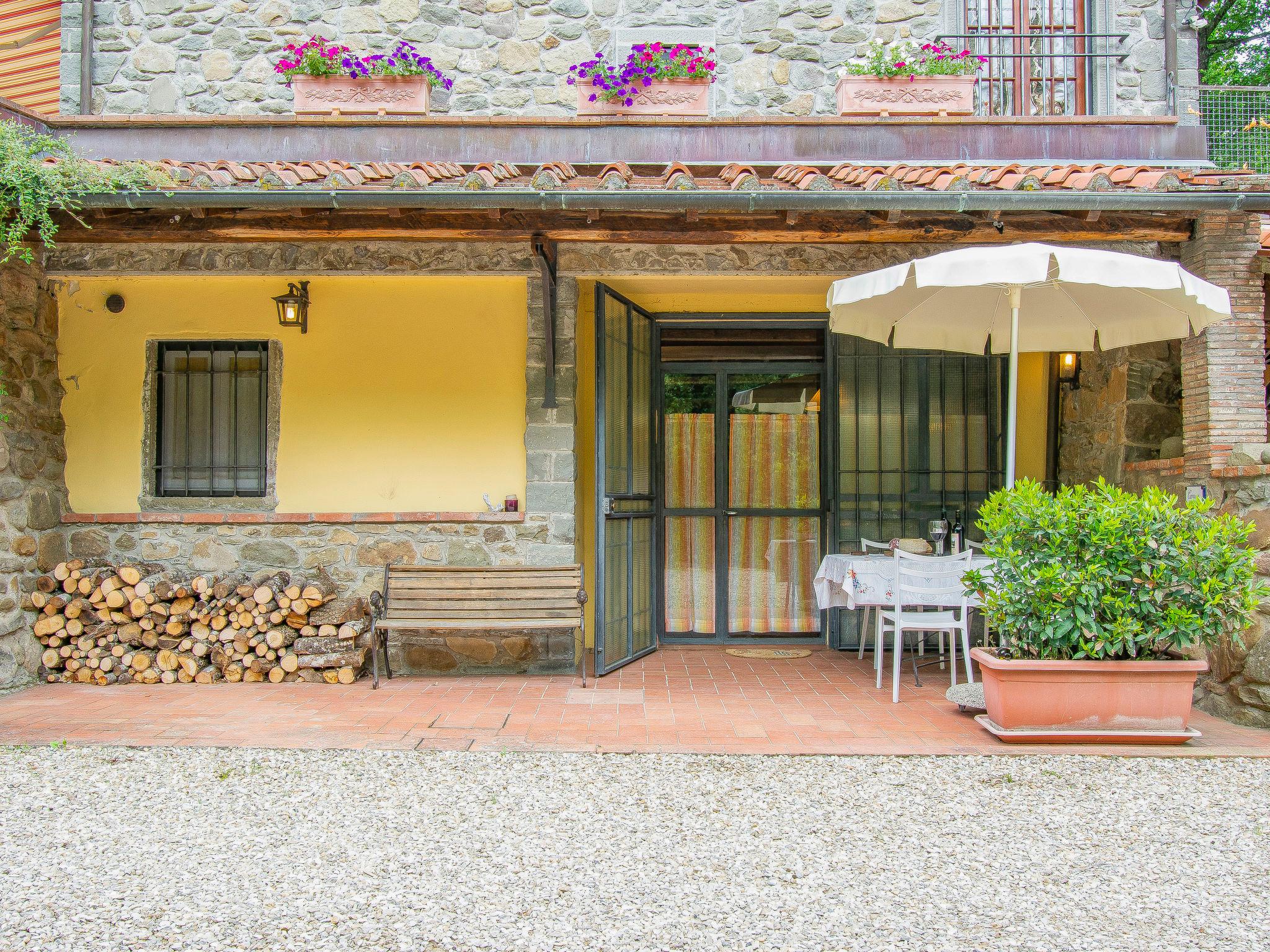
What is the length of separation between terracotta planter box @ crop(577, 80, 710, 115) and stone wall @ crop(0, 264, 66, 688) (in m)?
4.11

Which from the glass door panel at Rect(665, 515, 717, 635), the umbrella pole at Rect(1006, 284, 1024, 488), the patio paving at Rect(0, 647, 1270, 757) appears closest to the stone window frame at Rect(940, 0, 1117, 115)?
the umbrella pole at Rect(1006, 284, 1024, 488)

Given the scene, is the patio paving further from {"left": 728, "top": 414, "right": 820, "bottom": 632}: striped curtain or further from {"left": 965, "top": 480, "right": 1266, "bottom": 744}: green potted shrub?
{"left": 728, "top": 414, "right": 820, "bottom": 632}: striped curtain

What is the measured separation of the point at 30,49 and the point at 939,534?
851 cm

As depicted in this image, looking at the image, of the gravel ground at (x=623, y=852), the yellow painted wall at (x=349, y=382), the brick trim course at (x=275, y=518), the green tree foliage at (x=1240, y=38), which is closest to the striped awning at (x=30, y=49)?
the yellow painted wall at (x=349, y=382)

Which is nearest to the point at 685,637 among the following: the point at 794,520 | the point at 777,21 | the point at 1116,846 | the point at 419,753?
the point at 794,520

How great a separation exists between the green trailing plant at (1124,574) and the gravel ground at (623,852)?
59 cm

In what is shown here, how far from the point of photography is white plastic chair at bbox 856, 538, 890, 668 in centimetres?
562

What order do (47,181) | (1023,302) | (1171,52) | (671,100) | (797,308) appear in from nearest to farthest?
(47,181) < (1023,302) < (671,100) < (797,308) < (1171,52)

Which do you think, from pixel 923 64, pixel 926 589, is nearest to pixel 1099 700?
pixel 926 589

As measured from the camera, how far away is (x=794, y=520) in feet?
22.1

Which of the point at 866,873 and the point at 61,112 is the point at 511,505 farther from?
the point at 61,112

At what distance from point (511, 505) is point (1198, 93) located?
6.43 m

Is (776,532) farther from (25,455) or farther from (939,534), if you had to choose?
(25,455)

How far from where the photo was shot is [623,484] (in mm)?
5762
